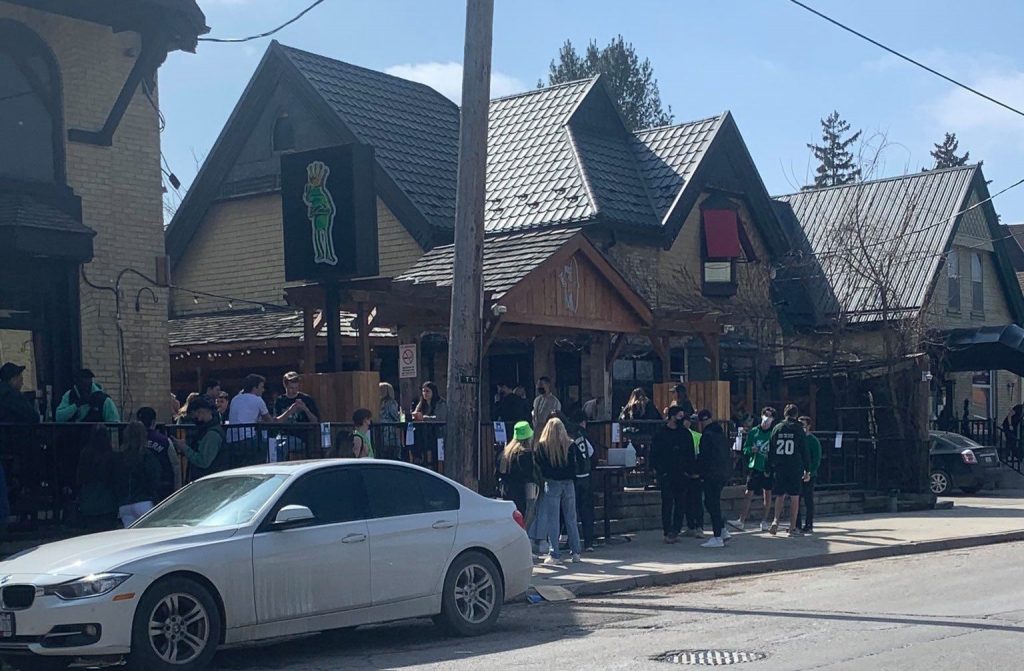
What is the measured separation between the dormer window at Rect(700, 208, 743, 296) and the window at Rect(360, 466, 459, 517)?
1844cm

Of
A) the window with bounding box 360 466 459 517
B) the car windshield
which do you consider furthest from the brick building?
the window with bounding box 360 466 459 517

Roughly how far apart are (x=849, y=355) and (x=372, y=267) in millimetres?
16358

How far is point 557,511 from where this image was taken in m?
15.5

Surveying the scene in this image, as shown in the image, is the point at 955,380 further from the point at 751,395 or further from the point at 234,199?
the point at 234,199

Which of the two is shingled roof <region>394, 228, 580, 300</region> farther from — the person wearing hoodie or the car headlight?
the car headlight

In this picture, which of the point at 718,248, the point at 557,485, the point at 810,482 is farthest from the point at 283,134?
the point at 557,485

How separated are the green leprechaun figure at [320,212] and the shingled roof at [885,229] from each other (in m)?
15.3

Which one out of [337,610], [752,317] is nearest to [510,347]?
[752,317]

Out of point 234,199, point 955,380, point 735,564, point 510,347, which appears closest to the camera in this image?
point 735,564

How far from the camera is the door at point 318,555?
31.9ft

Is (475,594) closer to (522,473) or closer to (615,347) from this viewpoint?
(522,473)

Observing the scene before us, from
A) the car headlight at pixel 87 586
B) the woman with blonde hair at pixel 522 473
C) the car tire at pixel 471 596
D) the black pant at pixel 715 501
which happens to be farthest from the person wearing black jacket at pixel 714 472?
the car headlight at pixel 87 586

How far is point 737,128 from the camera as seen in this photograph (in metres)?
30.0

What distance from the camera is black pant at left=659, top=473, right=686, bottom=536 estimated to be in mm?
17344
